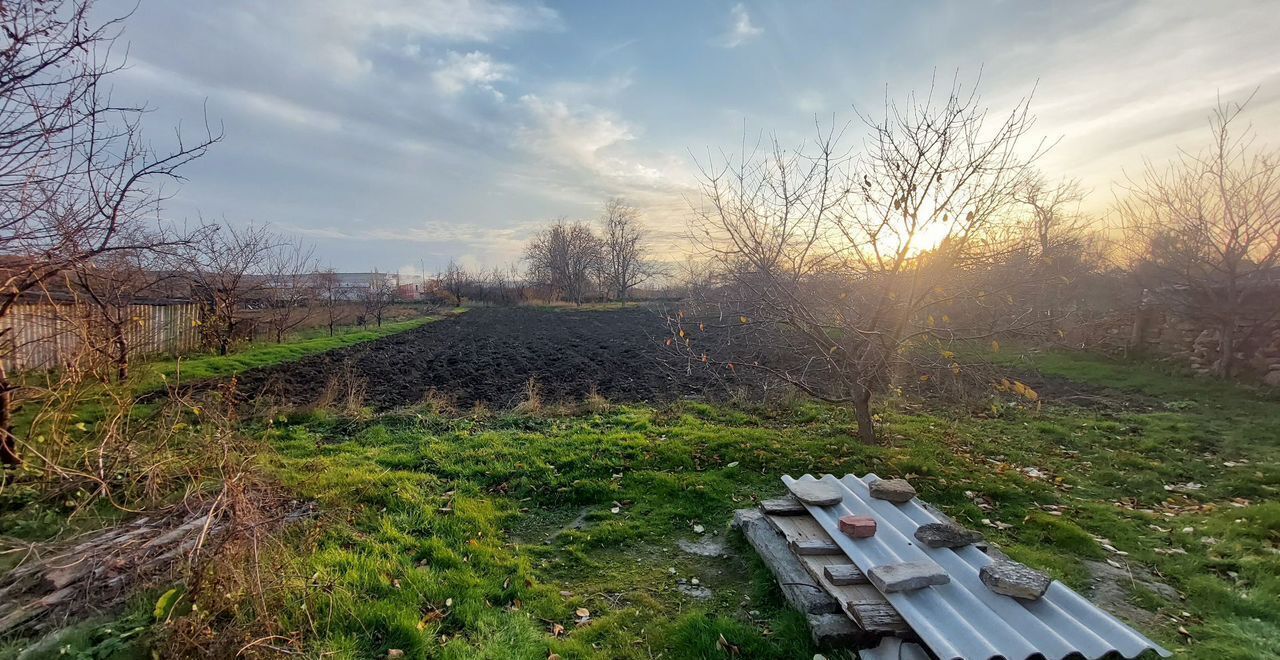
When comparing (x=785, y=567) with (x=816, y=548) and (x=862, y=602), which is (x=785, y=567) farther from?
(x=862, y=602)

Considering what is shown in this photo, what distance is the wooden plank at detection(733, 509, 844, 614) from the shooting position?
2871 mm

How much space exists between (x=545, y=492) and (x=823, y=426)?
410 cm

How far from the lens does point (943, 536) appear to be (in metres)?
3.09

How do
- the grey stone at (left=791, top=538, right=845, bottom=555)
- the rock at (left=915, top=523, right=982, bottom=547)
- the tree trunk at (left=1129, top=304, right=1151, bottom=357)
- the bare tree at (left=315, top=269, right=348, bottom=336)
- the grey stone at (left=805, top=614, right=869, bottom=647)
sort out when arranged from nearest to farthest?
1. the grey stone at (left=805, top=614, right=869, bottom=647)
2. the rock at (left=915, top=523, right=982, bottom=547)
3. the grey stone at (left=791, top=538, right=845, bottom=555)
4. the tree trunk at (left=1129, top=304, right=1151, bottom=357)
5. the bare tree at (left=315, top=269, right=348, bottom=336)

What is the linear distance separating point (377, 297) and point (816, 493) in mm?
28630

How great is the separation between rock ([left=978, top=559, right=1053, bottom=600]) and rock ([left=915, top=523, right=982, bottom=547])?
1.13 feet

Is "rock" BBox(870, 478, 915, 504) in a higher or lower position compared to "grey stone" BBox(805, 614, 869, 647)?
higher

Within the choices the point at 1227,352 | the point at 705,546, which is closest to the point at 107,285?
the point at 705,546

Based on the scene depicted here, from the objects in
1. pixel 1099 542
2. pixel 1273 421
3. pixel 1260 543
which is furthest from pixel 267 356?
pixel 1273 421

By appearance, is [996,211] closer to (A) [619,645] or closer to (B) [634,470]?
(B) [634,470]

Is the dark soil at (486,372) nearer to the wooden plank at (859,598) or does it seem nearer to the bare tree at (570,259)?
the wooden plank at (859,598)

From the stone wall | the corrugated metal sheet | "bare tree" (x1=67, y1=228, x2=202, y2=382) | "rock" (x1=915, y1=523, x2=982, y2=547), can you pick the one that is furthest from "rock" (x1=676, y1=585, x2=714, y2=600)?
the stone wall

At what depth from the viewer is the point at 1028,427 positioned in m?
7.43

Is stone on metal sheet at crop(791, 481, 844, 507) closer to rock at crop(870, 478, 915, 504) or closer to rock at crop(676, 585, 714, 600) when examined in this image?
rock at crop(870, 478, 915, 504)
